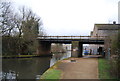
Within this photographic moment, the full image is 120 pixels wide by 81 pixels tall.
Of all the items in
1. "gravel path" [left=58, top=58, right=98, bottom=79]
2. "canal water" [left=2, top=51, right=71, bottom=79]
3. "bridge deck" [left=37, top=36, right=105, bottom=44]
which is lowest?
"canal water" [left=2, top=51, right=71, bottom=79]

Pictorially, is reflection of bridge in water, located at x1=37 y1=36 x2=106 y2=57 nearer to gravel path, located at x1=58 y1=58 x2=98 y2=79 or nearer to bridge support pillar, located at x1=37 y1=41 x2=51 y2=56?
bridge support pillar, located at x1=37 y1=41 x2=51 y2=56

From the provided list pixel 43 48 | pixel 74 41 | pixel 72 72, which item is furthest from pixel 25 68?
pixel 43 48

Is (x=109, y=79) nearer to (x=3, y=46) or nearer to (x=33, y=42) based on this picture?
(x=3, y=46)

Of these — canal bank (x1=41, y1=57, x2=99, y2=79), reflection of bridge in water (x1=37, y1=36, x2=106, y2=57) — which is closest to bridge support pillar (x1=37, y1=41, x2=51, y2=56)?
reflection of bridge in water (x1=37, y1=36, x2=106, y2=57)

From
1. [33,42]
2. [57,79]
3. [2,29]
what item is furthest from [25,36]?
[57,79]

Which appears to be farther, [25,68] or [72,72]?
[25,68]

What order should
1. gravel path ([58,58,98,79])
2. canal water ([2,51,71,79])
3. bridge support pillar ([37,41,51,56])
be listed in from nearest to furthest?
gravel path ([58,58,98,79]) → canal water ([2,51,71,79]) → bridge support pillar ([37,41,51,56])

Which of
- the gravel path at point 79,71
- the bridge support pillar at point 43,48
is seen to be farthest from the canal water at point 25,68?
the bridge support pillar at point 43,48

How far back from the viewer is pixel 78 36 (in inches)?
1214

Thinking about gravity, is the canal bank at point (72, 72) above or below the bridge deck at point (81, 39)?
below

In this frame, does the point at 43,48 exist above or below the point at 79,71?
above

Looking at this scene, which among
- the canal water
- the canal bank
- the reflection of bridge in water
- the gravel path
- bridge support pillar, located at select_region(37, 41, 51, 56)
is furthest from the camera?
bridge support pillar, located at select_region(37, 41, 51, 56)

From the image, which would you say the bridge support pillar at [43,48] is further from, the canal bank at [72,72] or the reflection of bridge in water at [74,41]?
the canal bank at [72,72]

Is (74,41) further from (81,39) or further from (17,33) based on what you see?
(17,33)
